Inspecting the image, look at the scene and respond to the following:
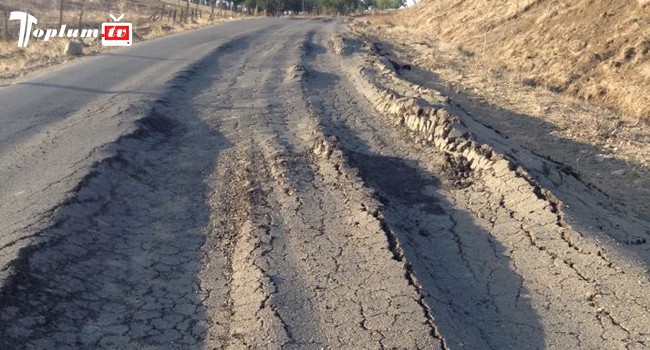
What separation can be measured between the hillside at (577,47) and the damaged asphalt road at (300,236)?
4044mm

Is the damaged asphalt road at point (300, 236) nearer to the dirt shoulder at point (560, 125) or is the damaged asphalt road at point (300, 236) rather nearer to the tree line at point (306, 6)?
the dirt shoulder at point (560, 125)

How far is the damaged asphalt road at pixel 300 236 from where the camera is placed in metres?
4.21

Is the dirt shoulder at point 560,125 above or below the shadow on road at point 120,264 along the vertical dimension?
above

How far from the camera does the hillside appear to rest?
38.8 ft

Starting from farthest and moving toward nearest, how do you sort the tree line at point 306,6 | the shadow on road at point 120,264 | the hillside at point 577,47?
1. the tree line at point 306,6
2. the hillside at point 577,47
3. the shadow on road at point 120,264

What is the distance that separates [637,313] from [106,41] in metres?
20.3

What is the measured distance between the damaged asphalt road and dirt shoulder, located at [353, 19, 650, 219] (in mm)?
921

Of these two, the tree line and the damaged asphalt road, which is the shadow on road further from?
the tree line

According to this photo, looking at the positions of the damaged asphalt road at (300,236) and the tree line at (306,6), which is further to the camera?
the tree line at (306,6)

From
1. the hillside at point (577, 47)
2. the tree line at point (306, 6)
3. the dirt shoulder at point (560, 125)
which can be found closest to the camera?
the dirt shoulder at point (560, 125)

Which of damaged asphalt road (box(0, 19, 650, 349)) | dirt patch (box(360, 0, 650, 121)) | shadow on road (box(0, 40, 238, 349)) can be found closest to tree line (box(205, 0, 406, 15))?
dirt patch (box(360, 0, 650, 121))

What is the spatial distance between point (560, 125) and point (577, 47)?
15.2ft

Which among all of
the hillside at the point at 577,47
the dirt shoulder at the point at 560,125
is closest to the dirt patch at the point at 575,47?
the hillside at the point at 577,47

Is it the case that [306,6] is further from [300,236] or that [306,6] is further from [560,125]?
[300,236]
